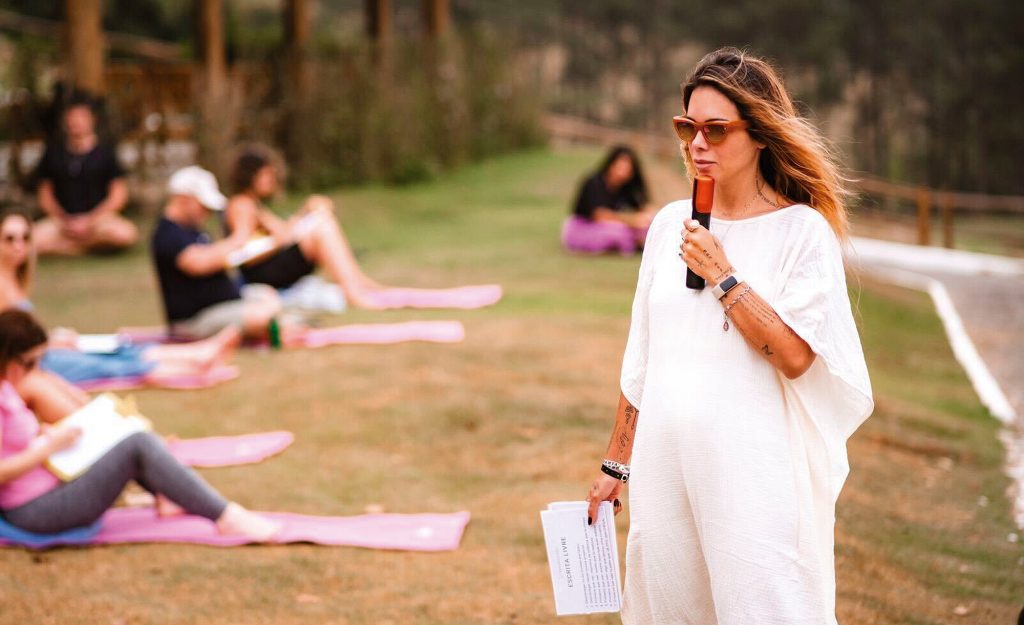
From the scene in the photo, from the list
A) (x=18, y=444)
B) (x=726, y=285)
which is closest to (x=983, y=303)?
(x=18, y=444)

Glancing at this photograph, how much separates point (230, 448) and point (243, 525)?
134 centimetres

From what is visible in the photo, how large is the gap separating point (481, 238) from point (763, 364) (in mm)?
10919

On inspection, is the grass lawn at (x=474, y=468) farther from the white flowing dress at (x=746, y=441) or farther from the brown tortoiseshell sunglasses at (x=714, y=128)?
the brown tortoiseshell sunglasses at (x=714, y=128)

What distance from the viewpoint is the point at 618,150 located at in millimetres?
11680

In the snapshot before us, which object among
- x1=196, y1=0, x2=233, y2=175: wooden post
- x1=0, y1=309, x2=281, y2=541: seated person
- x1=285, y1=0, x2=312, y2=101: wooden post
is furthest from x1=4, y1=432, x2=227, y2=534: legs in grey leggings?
x1=285, y1=0, x2=312, y2=101: wooden post

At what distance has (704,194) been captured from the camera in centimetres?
261

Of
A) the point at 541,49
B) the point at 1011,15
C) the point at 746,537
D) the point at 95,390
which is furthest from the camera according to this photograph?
the point at 541,49

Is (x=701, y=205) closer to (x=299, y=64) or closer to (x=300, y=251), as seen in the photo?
(x=300, y=251)

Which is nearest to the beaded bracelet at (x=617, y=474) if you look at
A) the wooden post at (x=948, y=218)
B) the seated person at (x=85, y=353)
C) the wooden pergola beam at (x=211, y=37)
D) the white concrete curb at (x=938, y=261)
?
the seated person at (x=85, y=353)

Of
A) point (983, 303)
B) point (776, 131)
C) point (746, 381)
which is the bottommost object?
point (983, 303)

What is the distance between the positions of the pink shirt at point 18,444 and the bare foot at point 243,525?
2.04 feet

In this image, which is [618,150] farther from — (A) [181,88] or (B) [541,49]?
(B) [541,49]

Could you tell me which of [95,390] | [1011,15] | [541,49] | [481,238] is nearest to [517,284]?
[481,238]

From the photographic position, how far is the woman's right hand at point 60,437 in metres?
4.36
